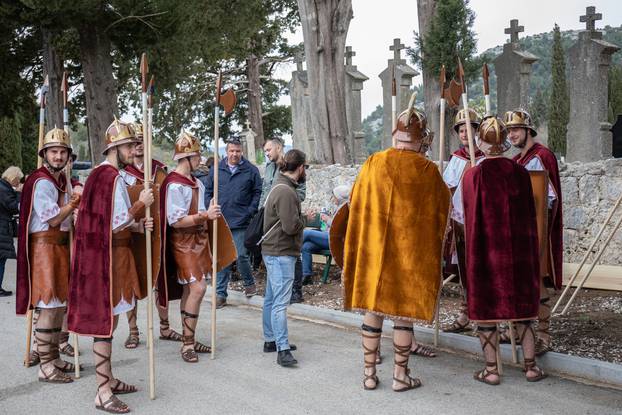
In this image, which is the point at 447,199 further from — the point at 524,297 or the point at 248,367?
the point at 248,367

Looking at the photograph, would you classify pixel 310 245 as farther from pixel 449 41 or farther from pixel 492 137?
pixel 449 41

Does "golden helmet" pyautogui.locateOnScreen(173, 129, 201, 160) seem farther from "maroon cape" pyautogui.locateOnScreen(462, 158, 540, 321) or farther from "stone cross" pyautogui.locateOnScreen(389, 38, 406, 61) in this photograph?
"stone cross" pyautogui.locateOnScreen(389, 38, 406, 61)

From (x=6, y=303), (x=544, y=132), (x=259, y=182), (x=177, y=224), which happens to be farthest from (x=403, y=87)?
(x=177, y=224)

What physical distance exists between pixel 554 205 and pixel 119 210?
3.83 meters

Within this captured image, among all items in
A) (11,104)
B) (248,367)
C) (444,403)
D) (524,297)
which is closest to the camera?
(444,403)

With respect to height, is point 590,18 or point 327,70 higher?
point 590,18

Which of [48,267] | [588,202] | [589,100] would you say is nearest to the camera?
[48,267]

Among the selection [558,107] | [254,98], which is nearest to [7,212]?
[254,98]

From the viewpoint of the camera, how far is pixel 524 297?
597cm

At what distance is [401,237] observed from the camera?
5.76 meters

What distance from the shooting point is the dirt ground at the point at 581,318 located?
6715 millimetres

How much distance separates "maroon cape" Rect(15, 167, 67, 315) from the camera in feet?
20.7

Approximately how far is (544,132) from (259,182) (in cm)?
1430

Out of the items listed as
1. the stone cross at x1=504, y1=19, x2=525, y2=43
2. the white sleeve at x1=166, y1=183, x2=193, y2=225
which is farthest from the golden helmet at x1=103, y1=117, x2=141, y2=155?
the stone cross at x1=504, y1=19, x2=525, y2=43
